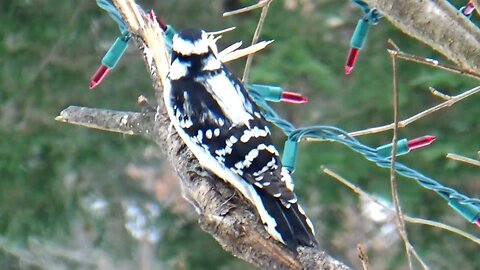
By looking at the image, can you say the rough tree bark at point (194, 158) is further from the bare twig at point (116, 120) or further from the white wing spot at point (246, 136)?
the white wing spot at point (246, 136)

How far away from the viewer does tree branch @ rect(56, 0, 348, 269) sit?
2668 millimetres

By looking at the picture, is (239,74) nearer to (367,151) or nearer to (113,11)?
(113,11)

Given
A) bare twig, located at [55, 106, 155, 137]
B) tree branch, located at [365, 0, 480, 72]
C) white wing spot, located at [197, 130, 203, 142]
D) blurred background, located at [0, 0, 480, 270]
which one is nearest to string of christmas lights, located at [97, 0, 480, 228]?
white wing spot, located at [197, 130, 203, 142]

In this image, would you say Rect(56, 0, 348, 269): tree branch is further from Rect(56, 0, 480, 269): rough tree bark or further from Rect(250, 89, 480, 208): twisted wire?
Rect(250, 89, 480, 208): twisted wire

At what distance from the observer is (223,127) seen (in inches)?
141

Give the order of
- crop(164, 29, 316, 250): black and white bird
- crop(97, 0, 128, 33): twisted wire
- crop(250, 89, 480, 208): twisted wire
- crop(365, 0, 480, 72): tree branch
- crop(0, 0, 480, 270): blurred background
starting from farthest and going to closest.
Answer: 1. crop(0, 0, 480, 270): blurred background
2. crop(97, 0, 128, 33): twisted wire
3. crop(164, 29, 316, 250): black and white bird
4. crop(250, 89, 480, 208): twisted wire
5. crop(365, 0, 480, 72): tree branch

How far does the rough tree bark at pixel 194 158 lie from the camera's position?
1.98 meters

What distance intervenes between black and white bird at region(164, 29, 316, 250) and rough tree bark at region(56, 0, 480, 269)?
6 centimetres

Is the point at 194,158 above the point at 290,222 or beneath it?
beneath

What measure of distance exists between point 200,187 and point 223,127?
15.3 inches

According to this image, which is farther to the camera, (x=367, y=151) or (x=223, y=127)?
(x=223, y=127)

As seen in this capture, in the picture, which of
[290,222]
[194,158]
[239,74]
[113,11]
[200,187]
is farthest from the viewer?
[239,74]

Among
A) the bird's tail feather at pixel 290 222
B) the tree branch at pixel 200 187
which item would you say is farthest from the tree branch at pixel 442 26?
the bird's tail feather at pixel 290 222

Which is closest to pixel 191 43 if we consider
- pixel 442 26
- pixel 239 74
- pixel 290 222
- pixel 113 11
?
pixel 113 11
